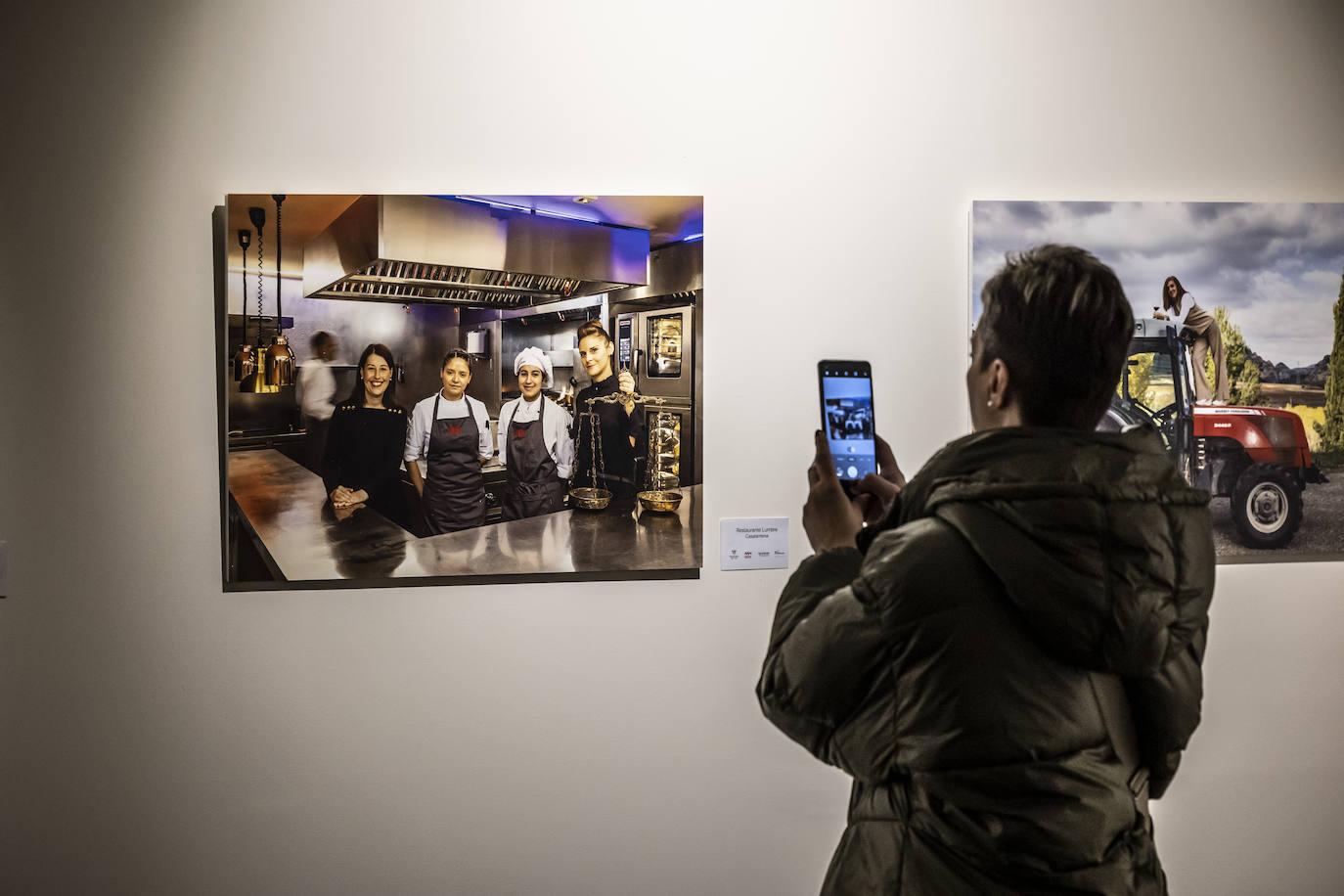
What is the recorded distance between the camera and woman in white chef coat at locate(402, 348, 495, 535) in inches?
71.2

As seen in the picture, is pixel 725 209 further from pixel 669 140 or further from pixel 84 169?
pixel 84 169

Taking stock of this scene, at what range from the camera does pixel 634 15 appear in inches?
72.5

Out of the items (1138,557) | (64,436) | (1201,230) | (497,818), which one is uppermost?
(1201,230)

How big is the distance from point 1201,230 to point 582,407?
154 centimetres

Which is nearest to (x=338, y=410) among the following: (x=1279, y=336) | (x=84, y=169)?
(x=84, y=169)

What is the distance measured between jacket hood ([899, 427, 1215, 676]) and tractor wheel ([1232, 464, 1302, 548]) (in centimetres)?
134

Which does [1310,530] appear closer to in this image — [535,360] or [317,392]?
[535,360]

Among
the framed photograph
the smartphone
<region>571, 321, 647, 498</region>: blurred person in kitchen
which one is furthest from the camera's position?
the framed photograph

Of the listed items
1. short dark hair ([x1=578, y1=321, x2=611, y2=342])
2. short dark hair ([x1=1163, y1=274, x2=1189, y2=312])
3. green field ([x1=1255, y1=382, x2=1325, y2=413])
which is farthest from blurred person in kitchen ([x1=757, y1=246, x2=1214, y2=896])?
green field ([x1=1255, y1=382, x2=1325, y2=413])

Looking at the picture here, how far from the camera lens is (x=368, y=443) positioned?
5.87 feet

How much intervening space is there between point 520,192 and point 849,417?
0.90 metres

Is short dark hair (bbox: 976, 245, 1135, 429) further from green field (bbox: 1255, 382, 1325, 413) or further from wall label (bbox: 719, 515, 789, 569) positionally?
green field (bbox: 1255, 382, 1325, 413)

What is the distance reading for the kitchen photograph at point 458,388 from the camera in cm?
176

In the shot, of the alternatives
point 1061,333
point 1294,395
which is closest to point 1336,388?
point 1294,395
